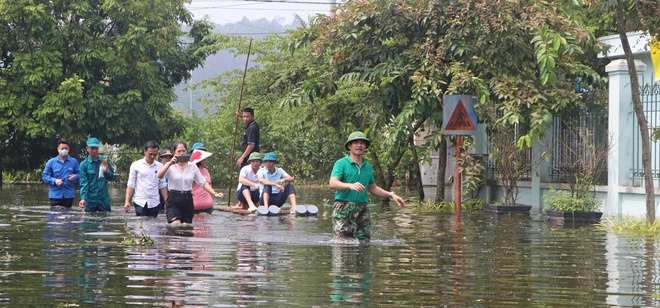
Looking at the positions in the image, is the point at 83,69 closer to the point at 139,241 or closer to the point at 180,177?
the point at 180,177

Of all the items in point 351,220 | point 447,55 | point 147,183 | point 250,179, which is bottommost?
point 351,220

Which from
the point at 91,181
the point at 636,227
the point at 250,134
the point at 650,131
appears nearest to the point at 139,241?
the point at 91,181

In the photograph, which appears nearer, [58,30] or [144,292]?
[144,292]

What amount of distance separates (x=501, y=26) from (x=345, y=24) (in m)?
3.19

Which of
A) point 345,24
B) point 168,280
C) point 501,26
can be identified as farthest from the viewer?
point 345,24

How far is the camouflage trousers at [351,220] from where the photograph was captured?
1310 centimetres

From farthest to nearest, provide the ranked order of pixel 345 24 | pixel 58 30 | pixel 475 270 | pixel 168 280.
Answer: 1. pixel 58 30
2. pixel 345 24
3. pixel 475 270
4. pixel 168 280

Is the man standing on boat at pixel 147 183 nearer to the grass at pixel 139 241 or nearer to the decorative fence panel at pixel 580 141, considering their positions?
the grass at pixel 139 241

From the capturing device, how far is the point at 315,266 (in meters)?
10.9

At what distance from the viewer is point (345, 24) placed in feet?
70.3

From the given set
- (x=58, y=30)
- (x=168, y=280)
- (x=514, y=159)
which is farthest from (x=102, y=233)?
(x=58, y=30)

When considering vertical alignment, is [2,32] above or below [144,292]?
above

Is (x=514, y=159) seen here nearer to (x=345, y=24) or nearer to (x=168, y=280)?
(x=345, y=24)

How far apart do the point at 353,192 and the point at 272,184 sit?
7.56 metres
